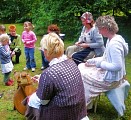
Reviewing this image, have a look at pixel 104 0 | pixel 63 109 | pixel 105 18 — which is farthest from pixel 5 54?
pixel 104 0

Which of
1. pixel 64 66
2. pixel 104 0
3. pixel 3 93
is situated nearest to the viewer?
pixel 64 66

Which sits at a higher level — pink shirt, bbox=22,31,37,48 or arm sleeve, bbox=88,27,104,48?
arm sleeve, bbox=88,27,104,48

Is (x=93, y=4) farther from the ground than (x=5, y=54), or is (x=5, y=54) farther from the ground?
(x=93, y=4)

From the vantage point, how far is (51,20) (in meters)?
11.5

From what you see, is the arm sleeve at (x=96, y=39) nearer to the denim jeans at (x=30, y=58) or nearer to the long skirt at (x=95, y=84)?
the long skirt at (x=95, y=84)

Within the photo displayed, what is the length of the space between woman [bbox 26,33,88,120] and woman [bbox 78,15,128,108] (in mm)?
1068

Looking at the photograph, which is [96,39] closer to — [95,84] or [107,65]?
[95,84]

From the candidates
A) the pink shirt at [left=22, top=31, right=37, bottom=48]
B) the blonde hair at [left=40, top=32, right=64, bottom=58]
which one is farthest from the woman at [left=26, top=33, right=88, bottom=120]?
the pink shirt at [left=22, top=31, right=37, bottom=48]

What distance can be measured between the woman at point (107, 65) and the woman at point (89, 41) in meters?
0.73

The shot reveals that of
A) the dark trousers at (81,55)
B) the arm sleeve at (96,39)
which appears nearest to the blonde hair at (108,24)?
the arm sleeve at (96,39)

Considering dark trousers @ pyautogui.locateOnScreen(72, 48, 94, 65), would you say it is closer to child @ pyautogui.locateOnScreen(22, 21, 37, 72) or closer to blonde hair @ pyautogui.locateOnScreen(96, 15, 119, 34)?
blonde hair @ pyautogui.locateOnScreen(96, 15, 119, 34)

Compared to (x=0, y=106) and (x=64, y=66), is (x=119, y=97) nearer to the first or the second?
(x=64, y=66)

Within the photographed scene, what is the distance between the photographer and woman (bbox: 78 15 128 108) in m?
4.17

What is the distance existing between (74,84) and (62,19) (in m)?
8.40
